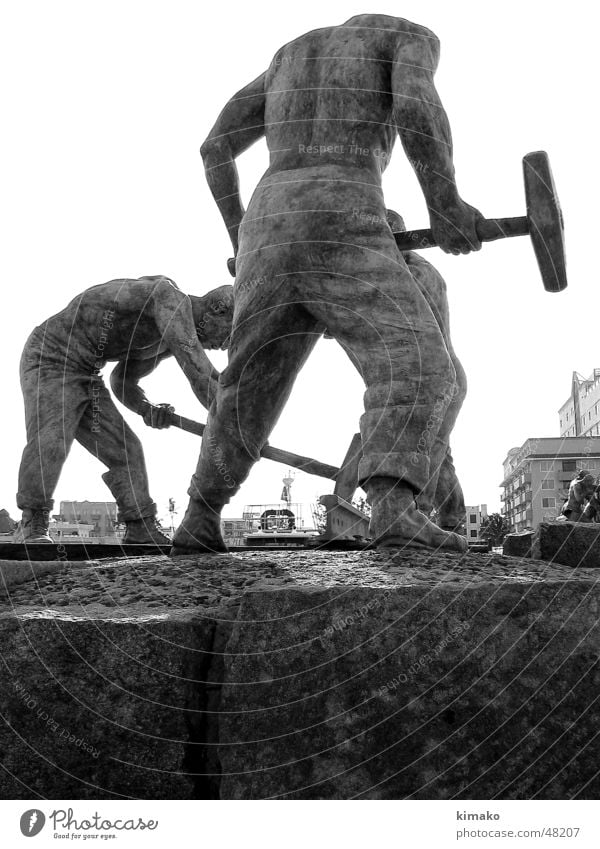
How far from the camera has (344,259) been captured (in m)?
3.63

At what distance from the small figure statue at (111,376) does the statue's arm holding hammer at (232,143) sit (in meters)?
2.18

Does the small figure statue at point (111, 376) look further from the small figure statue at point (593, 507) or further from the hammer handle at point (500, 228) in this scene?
the small figure statue at point (593, 507)

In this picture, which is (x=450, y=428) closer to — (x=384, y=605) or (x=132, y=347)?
(x=384, y=605)

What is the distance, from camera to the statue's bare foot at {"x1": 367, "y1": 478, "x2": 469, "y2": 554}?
11.2 ft

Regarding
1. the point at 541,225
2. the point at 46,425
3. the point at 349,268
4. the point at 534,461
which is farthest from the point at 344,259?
the point at 534,461

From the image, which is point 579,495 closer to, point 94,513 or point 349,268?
point 94,513

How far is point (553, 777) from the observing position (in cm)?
219

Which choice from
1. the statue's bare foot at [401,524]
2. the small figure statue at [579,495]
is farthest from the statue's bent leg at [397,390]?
the small figure statue at [579,495]

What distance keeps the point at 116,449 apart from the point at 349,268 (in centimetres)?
465

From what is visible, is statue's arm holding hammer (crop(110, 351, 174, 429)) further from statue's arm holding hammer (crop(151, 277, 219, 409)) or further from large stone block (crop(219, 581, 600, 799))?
large stone block (crop(219, 581, 600, 799))

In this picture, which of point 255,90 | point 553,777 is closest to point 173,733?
point 553,777

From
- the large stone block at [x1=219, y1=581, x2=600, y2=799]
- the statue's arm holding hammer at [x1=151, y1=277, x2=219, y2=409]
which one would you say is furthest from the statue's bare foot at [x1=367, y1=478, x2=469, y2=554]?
the statue's arm holding hammer at [x1=151, y1=277, x2=219, y2=409]

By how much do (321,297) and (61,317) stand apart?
14.6 feet

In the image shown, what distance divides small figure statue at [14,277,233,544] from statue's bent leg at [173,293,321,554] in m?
2.58
